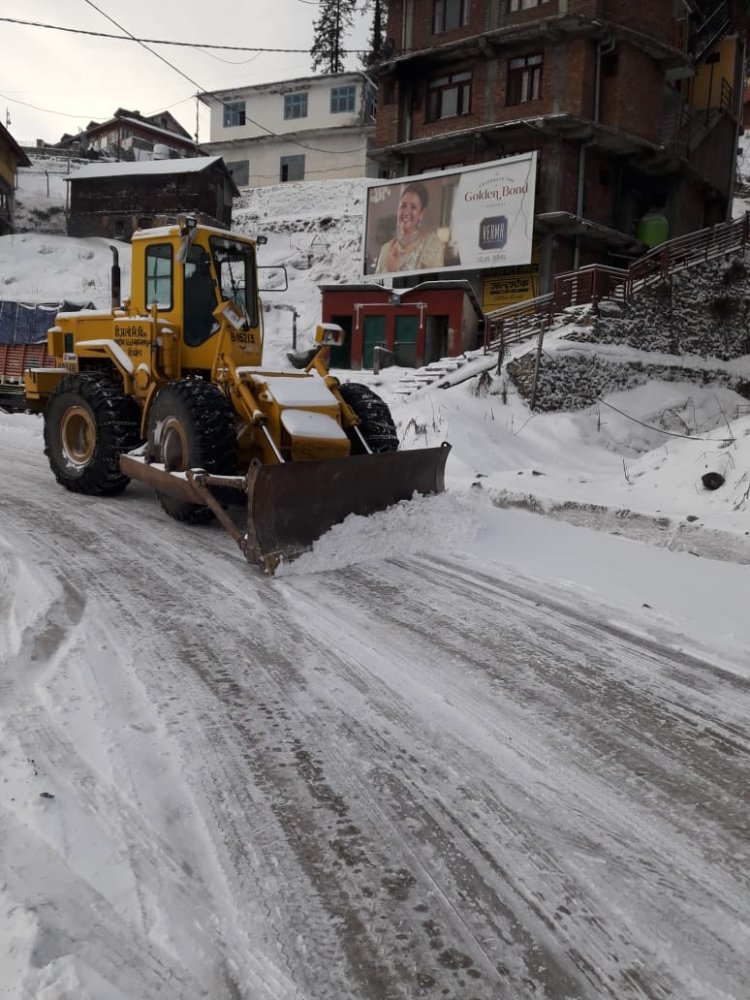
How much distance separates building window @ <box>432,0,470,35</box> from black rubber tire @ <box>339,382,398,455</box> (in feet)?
72.7

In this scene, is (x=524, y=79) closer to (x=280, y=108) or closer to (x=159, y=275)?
(x=159, y=275)

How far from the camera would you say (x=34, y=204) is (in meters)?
45.6

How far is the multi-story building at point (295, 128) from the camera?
42.2 m

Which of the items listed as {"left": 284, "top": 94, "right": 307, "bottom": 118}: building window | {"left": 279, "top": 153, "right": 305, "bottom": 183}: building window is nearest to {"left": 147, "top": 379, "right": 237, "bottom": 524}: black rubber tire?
{"left": 279, "top": 153, "right": 305, "bottom": 183}: building window

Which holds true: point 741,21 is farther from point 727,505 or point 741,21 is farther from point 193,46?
point 727,505

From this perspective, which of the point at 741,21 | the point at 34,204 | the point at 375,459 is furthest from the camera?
the point at 34,204

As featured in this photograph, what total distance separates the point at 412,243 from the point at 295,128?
2356cm

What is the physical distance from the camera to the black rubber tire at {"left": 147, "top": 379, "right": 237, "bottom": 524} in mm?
6457

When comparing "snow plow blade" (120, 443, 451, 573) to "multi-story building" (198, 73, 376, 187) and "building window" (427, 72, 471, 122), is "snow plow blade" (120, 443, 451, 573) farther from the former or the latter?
"multi-story building" (198, 73, 376, 187)

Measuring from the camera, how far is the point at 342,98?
4231 cm

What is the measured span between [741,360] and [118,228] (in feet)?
111

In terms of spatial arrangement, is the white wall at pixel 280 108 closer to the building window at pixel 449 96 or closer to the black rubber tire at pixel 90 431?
the building window at pixel 449 96

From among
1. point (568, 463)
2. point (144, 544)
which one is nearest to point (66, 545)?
point (144, 544)

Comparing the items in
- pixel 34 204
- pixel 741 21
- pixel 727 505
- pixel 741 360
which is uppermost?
pixel 741 21
